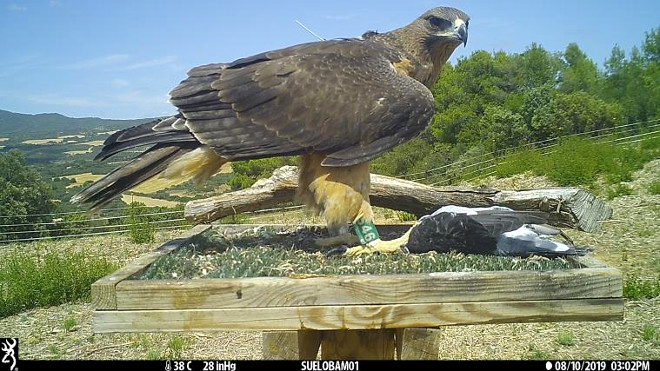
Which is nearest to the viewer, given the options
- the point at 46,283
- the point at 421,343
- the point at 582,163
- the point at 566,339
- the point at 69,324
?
the point at 421,343

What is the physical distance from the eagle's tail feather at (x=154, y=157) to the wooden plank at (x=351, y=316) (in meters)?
0.85

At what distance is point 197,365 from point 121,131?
1.40 meters

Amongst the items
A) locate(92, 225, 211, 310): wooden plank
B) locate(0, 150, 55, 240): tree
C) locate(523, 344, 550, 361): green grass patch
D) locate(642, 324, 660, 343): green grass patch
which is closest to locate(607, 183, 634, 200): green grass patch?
locate(642, 324, 660, 343): green grass patch

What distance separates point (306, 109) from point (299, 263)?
2.89 feet

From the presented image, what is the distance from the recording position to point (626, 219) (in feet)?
28.2

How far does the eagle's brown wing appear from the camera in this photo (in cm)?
276

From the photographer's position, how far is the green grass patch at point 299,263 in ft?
7.57

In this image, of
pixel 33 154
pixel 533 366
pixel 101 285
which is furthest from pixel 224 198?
pixel 33 154

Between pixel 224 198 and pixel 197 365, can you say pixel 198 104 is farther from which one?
pixel 224 198

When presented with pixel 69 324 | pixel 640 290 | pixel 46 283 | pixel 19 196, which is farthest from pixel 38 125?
pixel 640 290

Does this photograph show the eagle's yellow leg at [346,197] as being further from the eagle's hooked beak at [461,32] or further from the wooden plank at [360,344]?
the eagle's hooked beak at [461,32]

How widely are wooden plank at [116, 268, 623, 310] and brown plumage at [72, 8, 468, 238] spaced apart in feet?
2.77

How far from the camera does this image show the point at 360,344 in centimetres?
261

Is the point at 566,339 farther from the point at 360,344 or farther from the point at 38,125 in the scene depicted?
the point at 38,125
